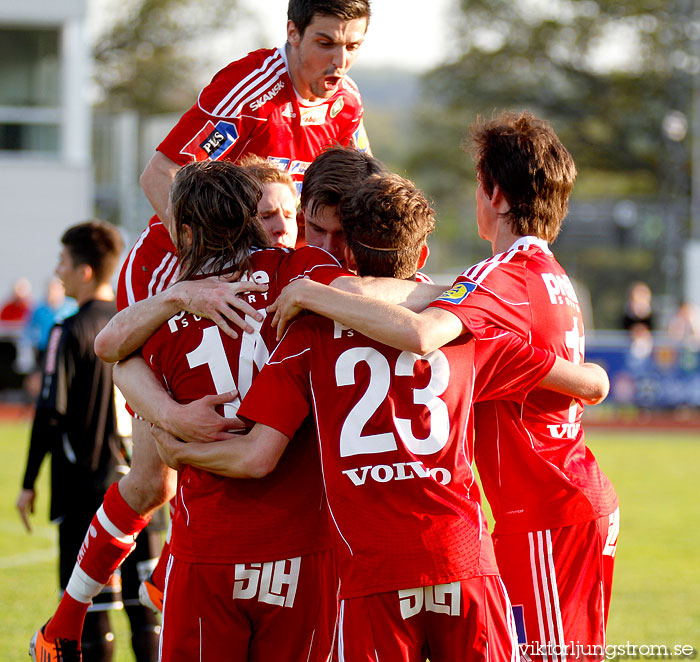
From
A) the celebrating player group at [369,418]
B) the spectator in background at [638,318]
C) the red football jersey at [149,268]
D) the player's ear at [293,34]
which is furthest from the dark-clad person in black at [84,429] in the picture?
the spectator in background at [638,318]

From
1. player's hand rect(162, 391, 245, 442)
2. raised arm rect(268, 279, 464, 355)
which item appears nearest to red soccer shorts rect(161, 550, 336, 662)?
player's hand rect(162, 391, 245, 442)

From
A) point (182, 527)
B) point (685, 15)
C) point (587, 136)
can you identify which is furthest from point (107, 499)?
point (587, 136)

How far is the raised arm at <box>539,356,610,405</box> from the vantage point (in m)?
3.29

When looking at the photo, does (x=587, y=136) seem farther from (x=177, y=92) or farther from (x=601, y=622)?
(x=601, y=622)

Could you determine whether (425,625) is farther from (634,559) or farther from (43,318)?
(43,318)

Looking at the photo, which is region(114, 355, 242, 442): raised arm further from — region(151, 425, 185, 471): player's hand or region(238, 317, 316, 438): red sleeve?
region(238, 317, 316, 438): red sleeve

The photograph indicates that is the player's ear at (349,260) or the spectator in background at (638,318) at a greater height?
the player's ear at (349,260)

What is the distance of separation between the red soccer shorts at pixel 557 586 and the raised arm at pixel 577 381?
407 millimetres

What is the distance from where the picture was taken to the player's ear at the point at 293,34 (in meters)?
4.09

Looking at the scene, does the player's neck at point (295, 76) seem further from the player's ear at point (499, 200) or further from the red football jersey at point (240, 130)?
the player's ear at point (499, 200)

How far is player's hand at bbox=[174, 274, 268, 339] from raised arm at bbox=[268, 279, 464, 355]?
0.58 ft

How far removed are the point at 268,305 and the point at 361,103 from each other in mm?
1658

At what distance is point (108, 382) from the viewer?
5.68 m

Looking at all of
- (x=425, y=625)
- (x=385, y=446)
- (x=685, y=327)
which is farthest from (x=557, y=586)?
(x=685, y=327)
